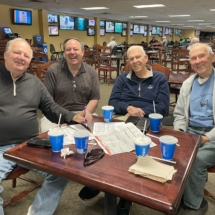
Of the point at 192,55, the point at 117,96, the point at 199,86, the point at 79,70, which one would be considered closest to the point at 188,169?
the point at 199,86

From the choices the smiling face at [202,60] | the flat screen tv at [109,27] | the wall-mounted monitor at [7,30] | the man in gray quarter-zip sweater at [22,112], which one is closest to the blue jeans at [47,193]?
the man in gray quarter-zip sweater at [22,112]

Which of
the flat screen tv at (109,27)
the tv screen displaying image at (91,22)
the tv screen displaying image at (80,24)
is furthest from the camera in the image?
the flat screen tv at (109,27)

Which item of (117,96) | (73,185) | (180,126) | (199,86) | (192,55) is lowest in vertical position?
(73,185)

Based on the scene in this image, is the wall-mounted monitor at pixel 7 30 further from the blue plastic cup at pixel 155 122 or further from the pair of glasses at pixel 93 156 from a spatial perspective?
the pair of glasses at pixel 93 156

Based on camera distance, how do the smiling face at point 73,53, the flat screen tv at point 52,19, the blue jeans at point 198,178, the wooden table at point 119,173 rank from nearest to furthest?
the wooden table at point 119,173, the blue jeans at point 198,178, the smiling face at point 73,53, the flat screen tv at point 52,19

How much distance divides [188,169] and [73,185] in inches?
53.1

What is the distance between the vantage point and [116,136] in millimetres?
1397

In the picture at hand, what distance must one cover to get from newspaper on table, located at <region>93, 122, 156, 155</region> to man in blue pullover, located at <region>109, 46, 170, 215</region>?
0.57 meters

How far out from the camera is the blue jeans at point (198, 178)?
1.62 meters

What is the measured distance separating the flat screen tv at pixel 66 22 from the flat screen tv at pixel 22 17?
204cm

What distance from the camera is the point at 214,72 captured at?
74.5 inches

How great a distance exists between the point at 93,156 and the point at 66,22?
11.9m

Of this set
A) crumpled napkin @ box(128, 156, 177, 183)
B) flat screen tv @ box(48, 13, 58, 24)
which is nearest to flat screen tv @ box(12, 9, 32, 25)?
flat screen tv @ box(48, 13, 58, 24)

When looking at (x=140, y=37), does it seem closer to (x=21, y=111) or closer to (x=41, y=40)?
(x=41, y=40)
